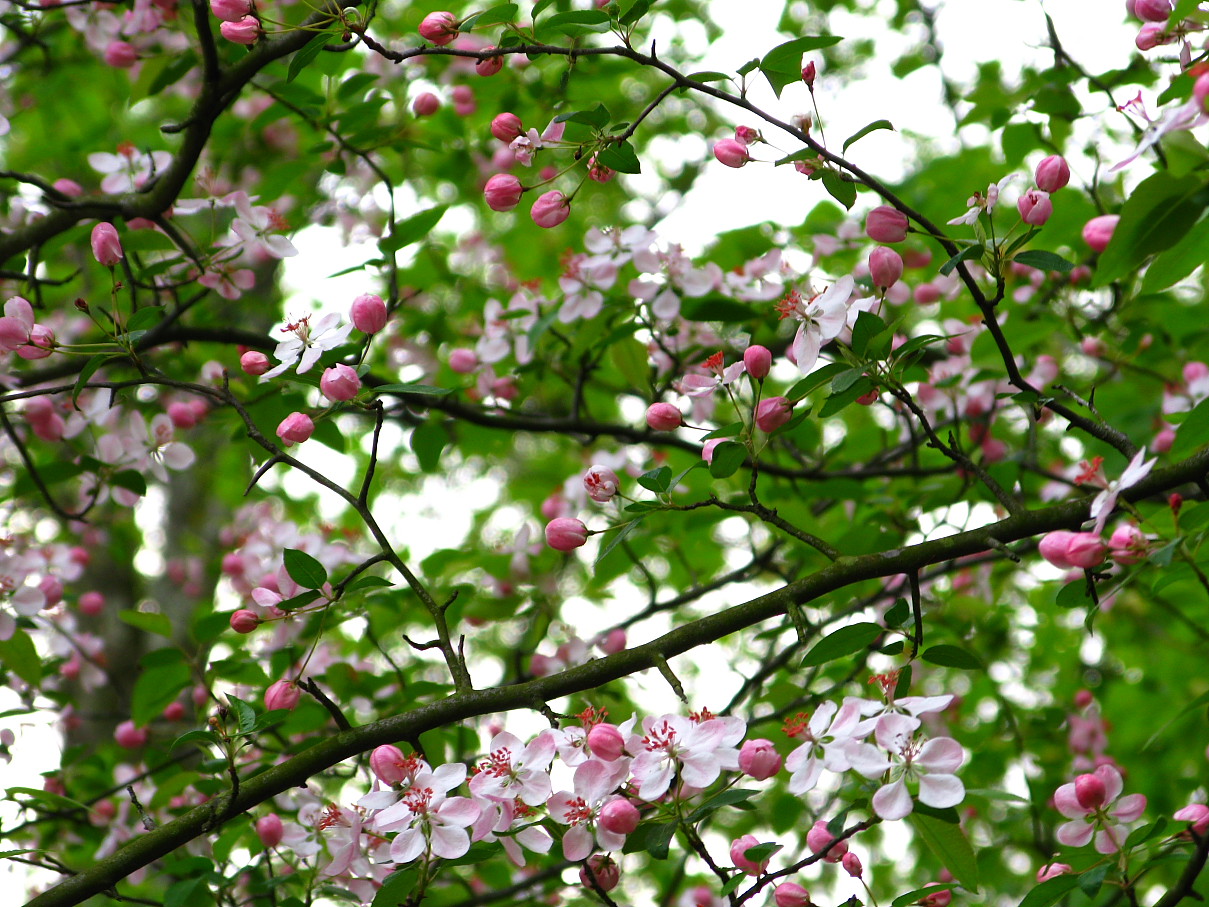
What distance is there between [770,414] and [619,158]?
470 millimetres

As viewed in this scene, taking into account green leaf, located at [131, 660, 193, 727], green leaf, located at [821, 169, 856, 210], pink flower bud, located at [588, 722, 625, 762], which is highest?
green leaf, located at [131, 660, 193, 727]

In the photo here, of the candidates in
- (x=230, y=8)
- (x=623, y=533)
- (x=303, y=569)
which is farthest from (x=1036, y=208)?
(x=230, y=8)

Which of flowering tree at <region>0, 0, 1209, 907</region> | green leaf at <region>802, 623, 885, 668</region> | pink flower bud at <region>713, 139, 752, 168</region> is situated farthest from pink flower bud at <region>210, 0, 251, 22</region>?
green leaf at <region>802, 623, 885, 668</region>

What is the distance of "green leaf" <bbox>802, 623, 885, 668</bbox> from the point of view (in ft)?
4.93

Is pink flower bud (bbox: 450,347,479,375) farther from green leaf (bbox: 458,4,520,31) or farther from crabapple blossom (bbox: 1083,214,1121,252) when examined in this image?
crabapple blossom (bbox: 1083,214,1121,252)

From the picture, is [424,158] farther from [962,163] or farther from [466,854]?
[466,854]

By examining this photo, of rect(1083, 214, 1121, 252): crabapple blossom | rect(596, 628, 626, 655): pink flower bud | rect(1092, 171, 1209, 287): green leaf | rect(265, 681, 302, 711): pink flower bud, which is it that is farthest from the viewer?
rect(596, 628, 626, 655): pink flower bud

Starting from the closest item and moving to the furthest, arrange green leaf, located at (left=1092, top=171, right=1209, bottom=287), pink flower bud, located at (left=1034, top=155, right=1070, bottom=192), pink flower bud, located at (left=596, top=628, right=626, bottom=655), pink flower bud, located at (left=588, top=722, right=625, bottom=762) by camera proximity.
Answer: green leaf, located at (left=1092, top=171, right=1209, bottom=287) → pink flower bud, located at (left=588, top=722, right=625, bottom=762) → pink flower bud, located at (left=1034, top=155, right=1070, bottom=192) → pink flower bud, located at (left=596, top=628, right=626, bottom=655)

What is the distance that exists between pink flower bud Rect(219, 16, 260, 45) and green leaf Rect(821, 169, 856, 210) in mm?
1015

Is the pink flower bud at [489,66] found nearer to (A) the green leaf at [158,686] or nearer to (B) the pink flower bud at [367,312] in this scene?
(B) the pink flower bud at [367,312]

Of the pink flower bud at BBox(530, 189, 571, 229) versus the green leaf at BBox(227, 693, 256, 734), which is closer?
the green leaf at BBox(227, 693, 256, 734)

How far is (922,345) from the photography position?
1.54 m

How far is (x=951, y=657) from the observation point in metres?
1.49

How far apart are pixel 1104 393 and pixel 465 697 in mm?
2264
